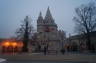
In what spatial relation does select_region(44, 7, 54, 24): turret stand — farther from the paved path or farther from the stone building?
the paved path

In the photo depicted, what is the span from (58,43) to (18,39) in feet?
80.5

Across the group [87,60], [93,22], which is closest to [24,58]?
[87,60]

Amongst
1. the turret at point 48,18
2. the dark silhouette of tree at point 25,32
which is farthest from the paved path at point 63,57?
the turret at point 48,18

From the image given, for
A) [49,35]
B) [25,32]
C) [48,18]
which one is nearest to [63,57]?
[25,32]

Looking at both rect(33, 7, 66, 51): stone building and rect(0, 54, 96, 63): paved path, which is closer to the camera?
rect(0, 54, 96, 63): paved path

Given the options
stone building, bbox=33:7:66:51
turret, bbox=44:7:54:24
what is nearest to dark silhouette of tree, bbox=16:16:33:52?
stone building, bbox=33:7:66:51

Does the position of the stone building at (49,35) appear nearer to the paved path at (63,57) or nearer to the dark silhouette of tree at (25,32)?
the dark silhouette of tree at (25,32)

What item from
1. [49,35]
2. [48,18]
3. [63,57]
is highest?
[48,18]

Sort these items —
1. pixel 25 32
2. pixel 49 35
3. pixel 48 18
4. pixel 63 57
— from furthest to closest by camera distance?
pixel 48 18, pixel 49 35, pixel 25 32, pixel 63 57

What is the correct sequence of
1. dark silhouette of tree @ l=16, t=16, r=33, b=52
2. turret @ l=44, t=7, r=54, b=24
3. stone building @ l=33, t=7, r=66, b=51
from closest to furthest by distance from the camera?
dark silhouette of tree @ l=16, t=16, r=33, b=52
stone building @ l=33, t=7, r=66, b=51
turret @ l=44, t=7, r=54, b=24

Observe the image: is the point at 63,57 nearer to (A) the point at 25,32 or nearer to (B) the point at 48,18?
(A) the point at 25,32

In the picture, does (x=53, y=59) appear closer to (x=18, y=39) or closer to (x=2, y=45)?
(x=2, y=45)

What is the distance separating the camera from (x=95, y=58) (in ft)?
108

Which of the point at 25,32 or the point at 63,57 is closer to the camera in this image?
the point at 63,57
